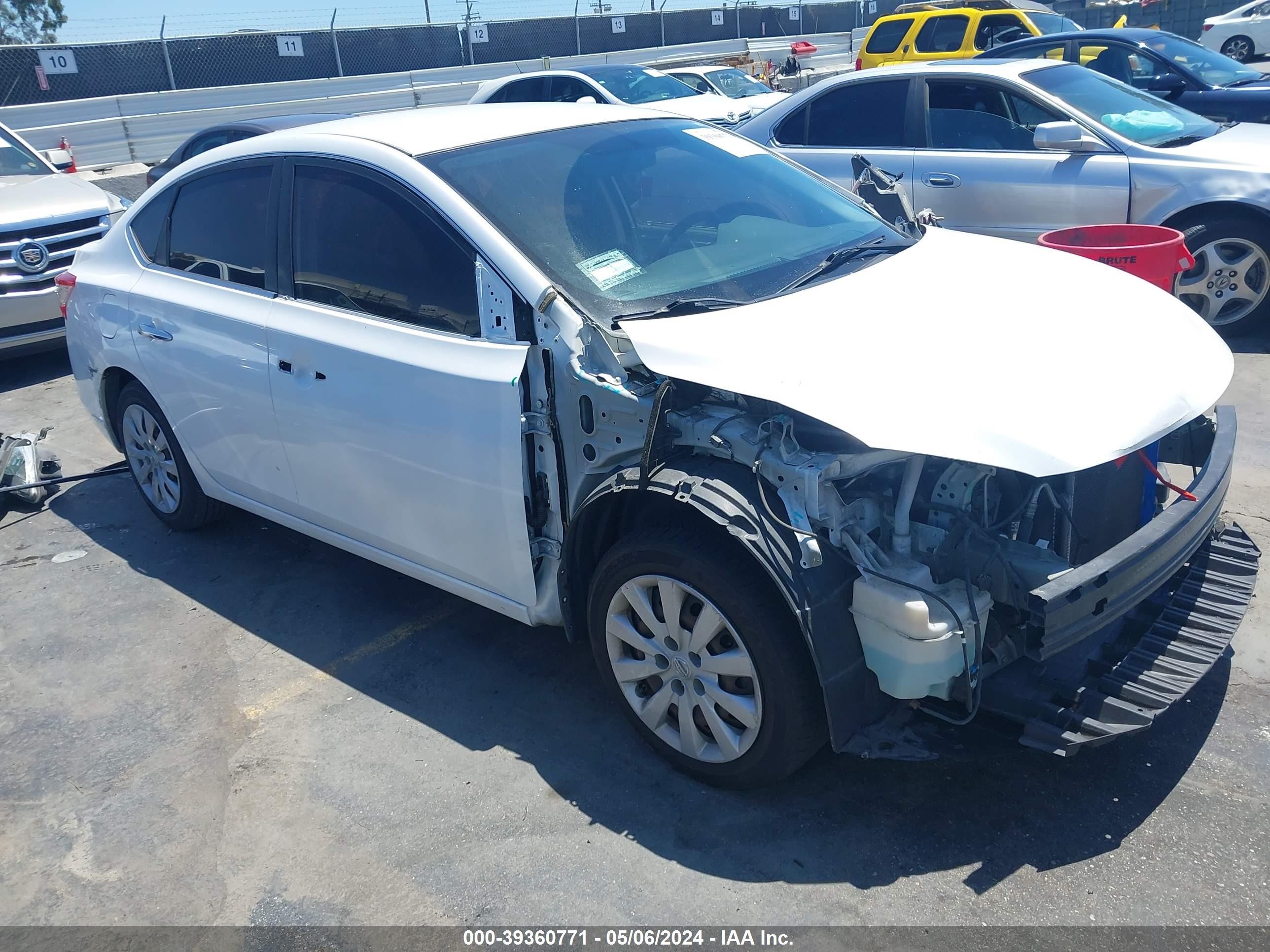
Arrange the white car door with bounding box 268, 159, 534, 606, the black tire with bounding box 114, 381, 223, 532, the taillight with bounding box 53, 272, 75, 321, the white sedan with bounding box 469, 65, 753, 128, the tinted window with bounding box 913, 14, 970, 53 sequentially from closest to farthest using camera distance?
the white car door with bounding box 268, 159, 534, 606, the black tire with bounding box 114, 381, 223, 532, the taillight with bounding box 53, 272, 75, 321, the white sedan with bounding box 469, 65, 753, 128, the tinted window with bounding box 913, 14, 970, 53

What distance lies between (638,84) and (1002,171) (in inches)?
347

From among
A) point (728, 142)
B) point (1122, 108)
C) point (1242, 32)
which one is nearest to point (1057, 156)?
point (1122, 108)

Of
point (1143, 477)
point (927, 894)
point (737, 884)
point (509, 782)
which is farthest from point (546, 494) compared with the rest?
point (1143, 477)

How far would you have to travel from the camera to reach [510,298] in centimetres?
314

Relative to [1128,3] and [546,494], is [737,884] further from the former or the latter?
[1128,3]

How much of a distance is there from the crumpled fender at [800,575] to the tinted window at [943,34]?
45.8ft

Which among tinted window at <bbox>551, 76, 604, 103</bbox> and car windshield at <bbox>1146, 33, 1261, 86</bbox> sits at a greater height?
car windshield at <bbox>1146, 33, 1261, 86</bbox>

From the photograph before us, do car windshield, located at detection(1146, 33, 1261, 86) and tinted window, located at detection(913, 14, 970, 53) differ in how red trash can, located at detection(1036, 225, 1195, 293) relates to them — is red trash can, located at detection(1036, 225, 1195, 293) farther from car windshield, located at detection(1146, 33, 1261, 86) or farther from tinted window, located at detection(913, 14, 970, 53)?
tinted window, located at detection(913, 14, 970, 53)

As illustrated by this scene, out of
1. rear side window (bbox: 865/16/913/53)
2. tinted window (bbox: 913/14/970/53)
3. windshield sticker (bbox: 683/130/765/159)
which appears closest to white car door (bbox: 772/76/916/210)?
windshield sticker (bbox: 683/130/765/159)

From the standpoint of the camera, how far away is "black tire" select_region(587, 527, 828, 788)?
8.91ft

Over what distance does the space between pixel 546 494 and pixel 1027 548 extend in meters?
1.43

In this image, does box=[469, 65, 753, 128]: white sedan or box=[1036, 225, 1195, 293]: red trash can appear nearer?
box=[1036, 225, 1195, 293]: red trash can

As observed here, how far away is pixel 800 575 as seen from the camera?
102 inches

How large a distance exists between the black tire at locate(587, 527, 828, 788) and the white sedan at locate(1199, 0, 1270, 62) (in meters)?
26.1
